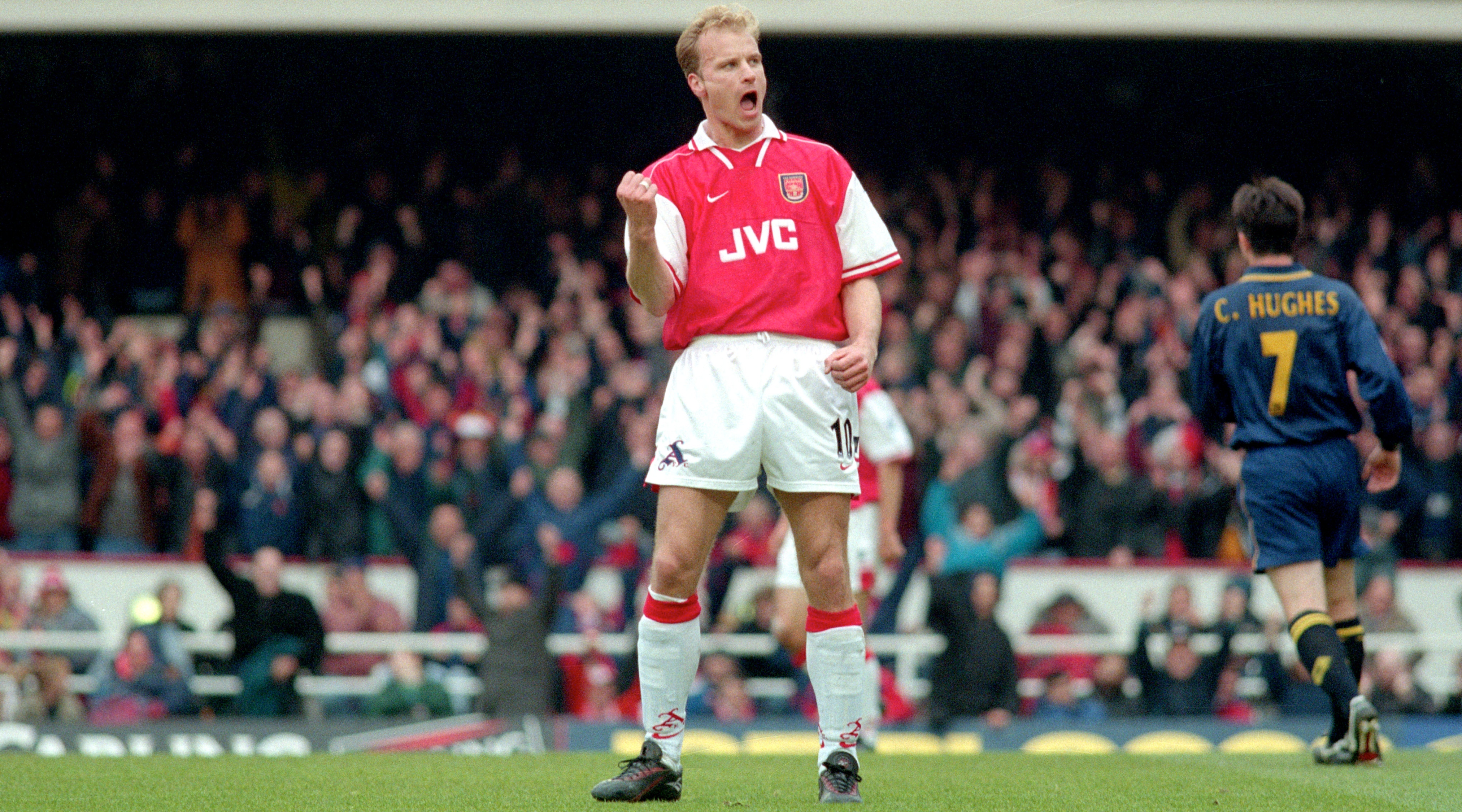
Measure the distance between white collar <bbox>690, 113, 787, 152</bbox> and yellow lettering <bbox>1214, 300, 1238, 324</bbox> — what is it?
8.08 feet

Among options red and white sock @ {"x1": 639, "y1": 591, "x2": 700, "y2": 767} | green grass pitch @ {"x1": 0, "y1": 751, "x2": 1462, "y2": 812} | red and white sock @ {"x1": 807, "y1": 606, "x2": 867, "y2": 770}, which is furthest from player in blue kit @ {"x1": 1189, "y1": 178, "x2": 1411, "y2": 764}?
red and white sock @ {"x1": 639, "y1": 591, "x2": 700, "y2": 767}

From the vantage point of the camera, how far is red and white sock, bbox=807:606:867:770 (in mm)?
5211

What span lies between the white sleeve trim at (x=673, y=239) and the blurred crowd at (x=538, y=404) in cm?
662

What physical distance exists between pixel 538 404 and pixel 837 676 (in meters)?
9.37

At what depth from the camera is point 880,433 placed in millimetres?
8289

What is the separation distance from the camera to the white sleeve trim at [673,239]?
5215mm

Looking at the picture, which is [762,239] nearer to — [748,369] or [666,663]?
[748,369]

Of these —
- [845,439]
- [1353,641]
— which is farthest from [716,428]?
[1353,641]

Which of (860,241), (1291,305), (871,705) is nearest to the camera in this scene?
(860,241)

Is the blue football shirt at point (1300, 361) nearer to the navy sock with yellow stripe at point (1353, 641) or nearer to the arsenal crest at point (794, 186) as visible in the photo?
the navy sock with yellow stripe at point (1353, 641)

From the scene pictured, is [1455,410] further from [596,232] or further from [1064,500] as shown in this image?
[596,232]

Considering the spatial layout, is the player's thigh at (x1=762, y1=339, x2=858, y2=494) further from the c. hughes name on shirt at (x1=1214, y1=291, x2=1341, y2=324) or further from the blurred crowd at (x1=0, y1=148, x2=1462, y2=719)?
the blurred crowd at (x1=0, y1=148, x2=1462, y2=719)

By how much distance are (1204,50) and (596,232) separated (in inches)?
258

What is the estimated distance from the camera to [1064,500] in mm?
13508
